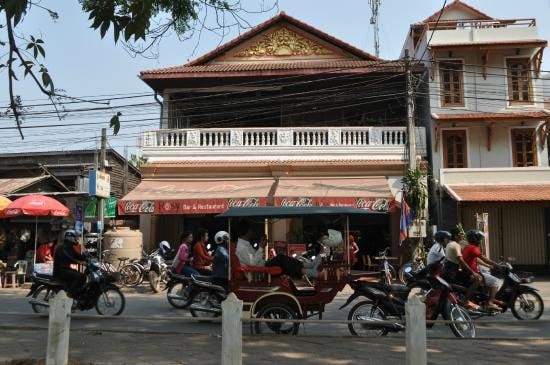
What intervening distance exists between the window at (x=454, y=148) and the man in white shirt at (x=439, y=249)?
33.7ft

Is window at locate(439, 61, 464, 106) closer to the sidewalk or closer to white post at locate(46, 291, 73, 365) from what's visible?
the sidewalk

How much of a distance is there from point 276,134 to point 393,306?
447 inches

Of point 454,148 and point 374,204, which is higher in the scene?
point 454,148

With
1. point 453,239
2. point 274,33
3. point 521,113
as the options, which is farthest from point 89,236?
point 521,113

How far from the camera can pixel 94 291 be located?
9.23m

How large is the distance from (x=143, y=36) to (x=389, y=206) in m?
11.6

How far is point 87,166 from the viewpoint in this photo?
21984mm

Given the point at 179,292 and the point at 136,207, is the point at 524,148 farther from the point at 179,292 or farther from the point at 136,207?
the point at 179,292

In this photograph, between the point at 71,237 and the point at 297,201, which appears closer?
the point at 71,237

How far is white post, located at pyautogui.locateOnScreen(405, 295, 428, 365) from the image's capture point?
16.7 ft

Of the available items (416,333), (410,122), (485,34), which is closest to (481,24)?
(485,34)

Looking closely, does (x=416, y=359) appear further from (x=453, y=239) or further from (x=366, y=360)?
(x=453, y=239)

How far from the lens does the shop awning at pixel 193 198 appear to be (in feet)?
51.0

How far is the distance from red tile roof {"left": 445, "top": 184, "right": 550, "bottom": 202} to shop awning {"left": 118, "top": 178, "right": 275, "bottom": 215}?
5.81 metres
